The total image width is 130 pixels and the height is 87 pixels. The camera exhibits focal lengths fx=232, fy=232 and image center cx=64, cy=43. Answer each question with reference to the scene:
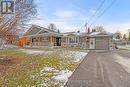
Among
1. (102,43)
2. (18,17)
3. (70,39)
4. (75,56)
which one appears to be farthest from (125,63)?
(70,39)

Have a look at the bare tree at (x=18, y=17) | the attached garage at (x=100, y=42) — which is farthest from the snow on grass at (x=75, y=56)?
the attached garage at (x=100, y=42)

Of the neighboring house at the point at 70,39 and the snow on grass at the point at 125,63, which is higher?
the neighboring house at the point at 70,39

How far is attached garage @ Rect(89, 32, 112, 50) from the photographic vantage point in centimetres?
3922

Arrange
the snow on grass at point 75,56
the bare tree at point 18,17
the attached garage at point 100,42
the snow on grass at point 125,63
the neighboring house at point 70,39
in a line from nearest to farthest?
the bare tree at point 18,17, the snow on grass at point 125,63, the snow on grass at point 75,56, the attached garage at point 100,42, the neighboring house at point 70,39

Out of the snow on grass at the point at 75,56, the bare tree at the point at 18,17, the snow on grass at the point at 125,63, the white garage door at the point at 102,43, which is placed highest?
the bare tree at the point at 18,17

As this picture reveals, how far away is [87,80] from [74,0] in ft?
36.4

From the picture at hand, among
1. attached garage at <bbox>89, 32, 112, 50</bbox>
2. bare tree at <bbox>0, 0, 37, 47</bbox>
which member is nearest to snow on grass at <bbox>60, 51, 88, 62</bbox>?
bare tree at <bbox>0, 0, 37, 47</bbox>

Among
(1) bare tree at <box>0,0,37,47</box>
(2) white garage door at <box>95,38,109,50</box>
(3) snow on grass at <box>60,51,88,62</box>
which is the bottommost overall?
(3) snow on grass at <box>60,51,88,62</box>

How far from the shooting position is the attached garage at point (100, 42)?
39219mm

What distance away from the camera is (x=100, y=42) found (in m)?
39.9

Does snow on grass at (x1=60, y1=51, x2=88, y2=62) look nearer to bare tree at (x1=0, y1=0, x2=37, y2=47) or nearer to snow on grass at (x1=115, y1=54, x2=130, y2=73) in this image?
snow on grass at (x1=115, y1=54, x2=130, y2=73)

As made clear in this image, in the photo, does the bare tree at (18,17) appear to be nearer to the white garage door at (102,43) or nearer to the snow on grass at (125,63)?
the snow on grass at (125,63)

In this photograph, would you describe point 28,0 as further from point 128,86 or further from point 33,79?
point 128,86

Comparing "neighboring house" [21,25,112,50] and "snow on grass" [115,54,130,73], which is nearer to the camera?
"snow on grass" [115,54,130,73]
